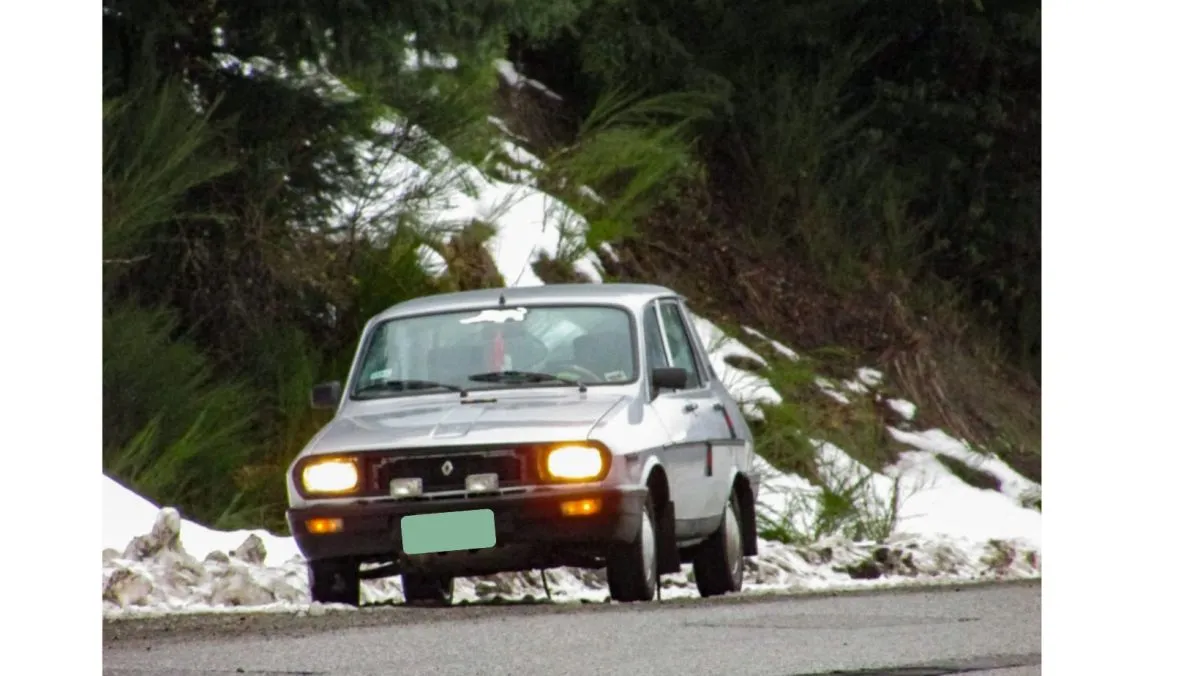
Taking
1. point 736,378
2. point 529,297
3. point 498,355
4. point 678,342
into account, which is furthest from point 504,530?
point 736,378

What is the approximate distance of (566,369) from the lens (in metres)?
9.58

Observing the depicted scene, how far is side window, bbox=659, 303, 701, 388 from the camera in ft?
33.3

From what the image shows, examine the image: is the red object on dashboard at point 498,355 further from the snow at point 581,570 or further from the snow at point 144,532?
the snow at point 144,532

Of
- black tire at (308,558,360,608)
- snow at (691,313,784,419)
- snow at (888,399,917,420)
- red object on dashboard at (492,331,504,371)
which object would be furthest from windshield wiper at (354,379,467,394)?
snow at (888,399,917,420)

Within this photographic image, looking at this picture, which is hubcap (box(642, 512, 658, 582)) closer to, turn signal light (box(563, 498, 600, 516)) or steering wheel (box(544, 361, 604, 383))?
turn signal light (box(563, 498, 600, 516))

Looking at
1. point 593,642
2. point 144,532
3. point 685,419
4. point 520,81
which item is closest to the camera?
point 593,642

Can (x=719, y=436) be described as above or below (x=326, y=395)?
below

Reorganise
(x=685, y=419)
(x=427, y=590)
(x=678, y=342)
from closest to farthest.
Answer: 1. (x=685, y=419)
2. (x=427, y=590)
3. (x=678, y=342)

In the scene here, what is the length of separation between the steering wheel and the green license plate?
2.34 ft

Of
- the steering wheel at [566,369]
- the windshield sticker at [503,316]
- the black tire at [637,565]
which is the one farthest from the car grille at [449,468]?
the windshield sticker at [503,316]

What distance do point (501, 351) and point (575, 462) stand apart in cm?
55

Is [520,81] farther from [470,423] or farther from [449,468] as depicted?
[449,468]

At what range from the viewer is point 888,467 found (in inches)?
557
